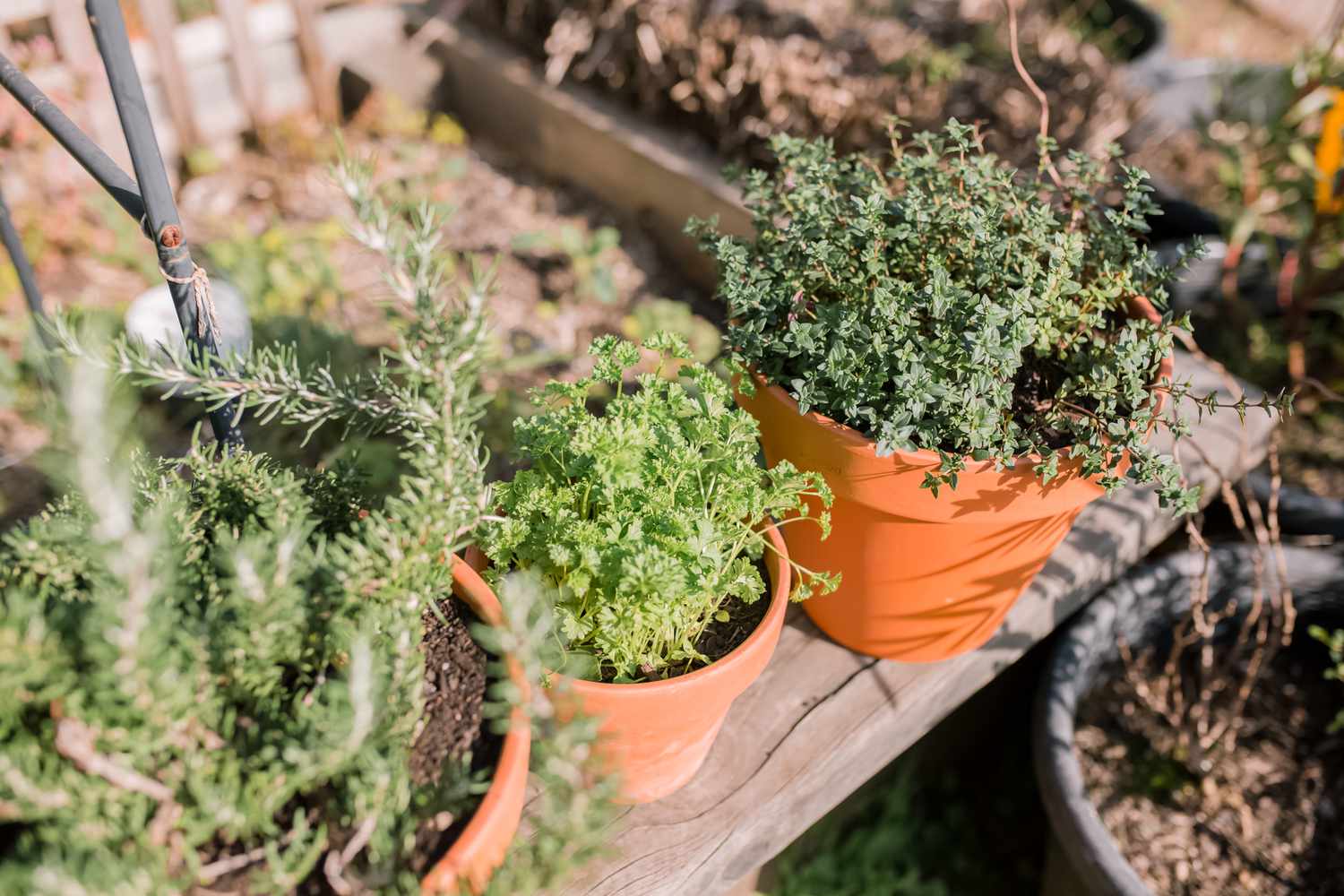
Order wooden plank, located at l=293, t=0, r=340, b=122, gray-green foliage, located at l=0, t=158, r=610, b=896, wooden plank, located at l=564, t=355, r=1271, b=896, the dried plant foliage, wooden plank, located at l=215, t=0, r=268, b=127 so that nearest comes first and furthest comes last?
1. gray-green foliage, located at l=0, t=158, r=610, b=896
2. wooden plank, located at l=564, t=355, r=1271, b=896
3. the dried plant foliage
4. wooden plank, located at l=215, t=0, r=268, b=127
5. wooden plank, located at l=293, t=0, r=340, b=122

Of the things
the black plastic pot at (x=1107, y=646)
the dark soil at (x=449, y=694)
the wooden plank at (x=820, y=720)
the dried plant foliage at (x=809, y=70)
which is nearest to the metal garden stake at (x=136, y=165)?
the dark soil at (x=449, y=694)

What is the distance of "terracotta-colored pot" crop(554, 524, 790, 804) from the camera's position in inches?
47.9

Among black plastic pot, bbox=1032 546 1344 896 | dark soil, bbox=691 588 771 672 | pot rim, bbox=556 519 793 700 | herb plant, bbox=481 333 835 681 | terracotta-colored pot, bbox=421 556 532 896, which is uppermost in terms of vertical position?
herb plant, bbox=481 333 835 681

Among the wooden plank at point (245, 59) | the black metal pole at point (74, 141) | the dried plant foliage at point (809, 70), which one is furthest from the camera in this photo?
the wooden plank at point (245, 59)

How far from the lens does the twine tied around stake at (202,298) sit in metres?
1.23

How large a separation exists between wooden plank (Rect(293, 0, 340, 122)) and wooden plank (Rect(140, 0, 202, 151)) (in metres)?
0.43

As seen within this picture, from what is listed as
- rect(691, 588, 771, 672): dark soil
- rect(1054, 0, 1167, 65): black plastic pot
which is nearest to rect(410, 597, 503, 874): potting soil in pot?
rect(691, 588, 771, 672): dark soil

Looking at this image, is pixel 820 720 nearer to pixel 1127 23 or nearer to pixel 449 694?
pixel 449 694

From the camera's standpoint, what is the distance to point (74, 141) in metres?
1.19

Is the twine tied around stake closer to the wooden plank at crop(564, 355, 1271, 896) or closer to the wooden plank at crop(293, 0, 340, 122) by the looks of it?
the wooden plank at crop(564, 355, 1271, 896)

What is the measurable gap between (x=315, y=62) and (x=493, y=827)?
3446 mm

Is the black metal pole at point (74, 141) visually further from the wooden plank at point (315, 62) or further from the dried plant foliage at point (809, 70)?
the wooden plank at point (315, 62)

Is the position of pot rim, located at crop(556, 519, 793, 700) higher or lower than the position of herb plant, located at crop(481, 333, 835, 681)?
lower

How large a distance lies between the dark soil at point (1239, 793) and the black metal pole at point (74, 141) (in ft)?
6.21
